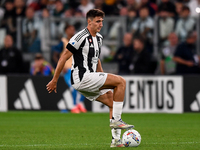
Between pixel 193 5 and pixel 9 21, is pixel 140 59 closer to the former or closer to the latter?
pixel 193 5

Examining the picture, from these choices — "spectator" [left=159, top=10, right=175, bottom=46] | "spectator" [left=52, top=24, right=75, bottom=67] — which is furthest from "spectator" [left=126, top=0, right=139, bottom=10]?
"spectator" [left=52, top=24, right=75, bottom=67]

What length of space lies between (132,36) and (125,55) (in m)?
0.65

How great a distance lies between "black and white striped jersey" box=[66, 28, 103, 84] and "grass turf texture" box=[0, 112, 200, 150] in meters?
1.09

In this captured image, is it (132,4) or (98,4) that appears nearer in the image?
(132,4)

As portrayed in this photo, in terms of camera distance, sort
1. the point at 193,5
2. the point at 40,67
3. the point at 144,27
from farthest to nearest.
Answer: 1. the point at 193,5
2. the point at 40,67
3. the point at 144,27

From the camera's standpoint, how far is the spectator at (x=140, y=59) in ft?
46.3

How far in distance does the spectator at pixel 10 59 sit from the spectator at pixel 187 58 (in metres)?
5.03

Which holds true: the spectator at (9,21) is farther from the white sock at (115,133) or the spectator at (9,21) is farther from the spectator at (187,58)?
the white sock at (115,133)

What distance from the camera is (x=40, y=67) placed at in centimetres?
1489

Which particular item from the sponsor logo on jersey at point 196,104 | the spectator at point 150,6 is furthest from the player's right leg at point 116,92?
the spectator at point 150,6

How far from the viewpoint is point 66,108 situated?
46.8ft

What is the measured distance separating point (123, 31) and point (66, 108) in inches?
119

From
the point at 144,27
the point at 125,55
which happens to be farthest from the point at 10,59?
the point at 144,27

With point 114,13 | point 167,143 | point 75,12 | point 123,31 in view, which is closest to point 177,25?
point 123,31
